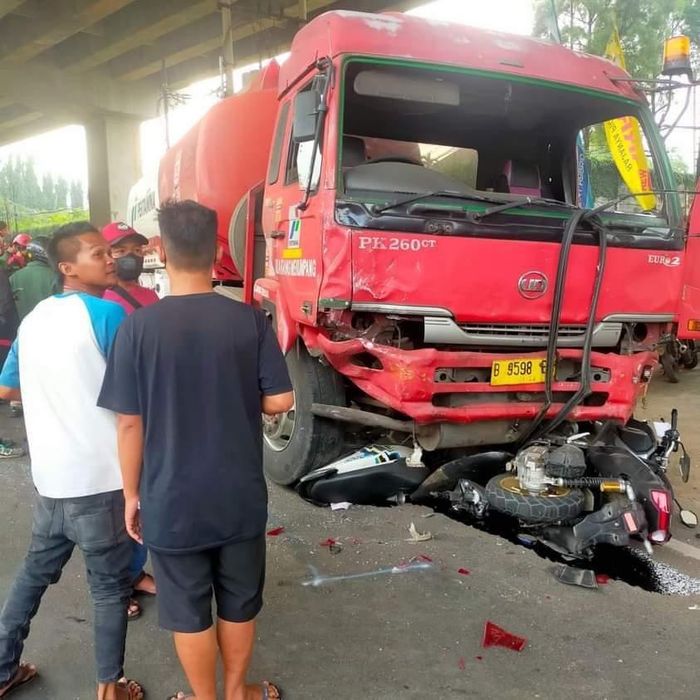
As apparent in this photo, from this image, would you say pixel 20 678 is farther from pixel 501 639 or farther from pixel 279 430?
pixel 279 430

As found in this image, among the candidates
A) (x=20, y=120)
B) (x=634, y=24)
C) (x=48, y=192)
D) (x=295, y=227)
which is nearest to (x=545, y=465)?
(x=295, y=227)

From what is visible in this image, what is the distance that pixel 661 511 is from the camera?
11.0 ft

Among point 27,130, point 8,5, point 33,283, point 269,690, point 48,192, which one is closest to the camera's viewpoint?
point 269,690

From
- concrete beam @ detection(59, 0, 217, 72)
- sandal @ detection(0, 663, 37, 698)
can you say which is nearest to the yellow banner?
sandal @ detection(0, 663, 37, 698)

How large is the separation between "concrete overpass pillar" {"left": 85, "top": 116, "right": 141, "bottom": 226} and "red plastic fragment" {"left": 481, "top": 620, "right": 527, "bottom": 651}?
15.1 metres

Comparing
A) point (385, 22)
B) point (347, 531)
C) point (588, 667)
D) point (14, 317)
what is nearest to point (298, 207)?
point (385, 22)

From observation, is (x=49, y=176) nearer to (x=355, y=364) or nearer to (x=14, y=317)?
(x=14, y=317)

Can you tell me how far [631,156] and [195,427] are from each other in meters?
4.56

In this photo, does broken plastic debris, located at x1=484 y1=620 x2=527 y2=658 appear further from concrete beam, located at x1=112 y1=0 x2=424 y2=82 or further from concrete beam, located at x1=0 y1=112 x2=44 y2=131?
concrete beam, located at x1=0 y1=112 x2=44 y2=131

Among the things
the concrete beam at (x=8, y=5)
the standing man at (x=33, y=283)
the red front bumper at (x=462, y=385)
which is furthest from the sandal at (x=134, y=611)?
the concrete beam at (x=8, y=5)

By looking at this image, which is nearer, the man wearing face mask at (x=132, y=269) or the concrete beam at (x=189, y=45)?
the man wearing face mask at (x=132, y=269)

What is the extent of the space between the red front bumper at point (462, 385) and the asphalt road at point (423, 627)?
725 mm

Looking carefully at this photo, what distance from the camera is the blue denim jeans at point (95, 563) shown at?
2131mm

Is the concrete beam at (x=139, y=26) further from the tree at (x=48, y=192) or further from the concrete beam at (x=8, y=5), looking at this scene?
the tree at (x=48, y=192)
